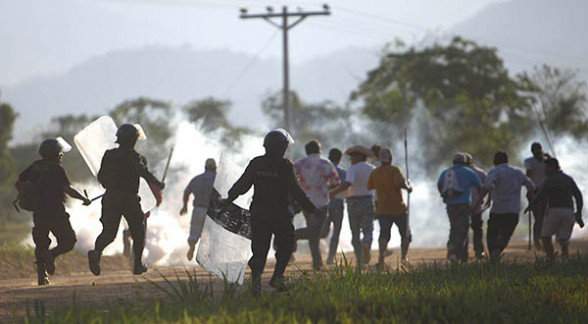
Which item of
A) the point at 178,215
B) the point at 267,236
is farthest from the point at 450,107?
the point at 267,236

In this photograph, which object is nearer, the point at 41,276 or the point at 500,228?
the point at 41,276

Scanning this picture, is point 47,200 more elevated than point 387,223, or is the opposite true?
point 47,200

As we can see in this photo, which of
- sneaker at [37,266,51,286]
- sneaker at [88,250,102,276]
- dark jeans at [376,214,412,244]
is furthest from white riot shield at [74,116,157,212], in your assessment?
dark jeans at [376,214,412,244]

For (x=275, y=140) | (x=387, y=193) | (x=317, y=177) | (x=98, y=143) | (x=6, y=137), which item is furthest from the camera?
(x=6, y=137)

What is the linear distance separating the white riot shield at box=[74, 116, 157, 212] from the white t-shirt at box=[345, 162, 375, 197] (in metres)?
3.14

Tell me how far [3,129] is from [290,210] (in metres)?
49.3

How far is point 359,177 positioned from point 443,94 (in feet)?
169

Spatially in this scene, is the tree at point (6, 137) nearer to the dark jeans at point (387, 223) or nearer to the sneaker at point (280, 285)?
the dark jeans at point (387, 223)

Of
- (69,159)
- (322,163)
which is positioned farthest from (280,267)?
(69,159)

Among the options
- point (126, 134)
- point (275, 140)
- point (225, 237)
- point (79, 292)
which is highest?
point (126, 134)

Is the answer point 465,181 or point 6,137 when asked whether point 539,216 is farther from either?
point 6,137

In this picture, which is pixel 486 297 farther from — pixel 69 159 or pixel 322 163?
pixel 69 159

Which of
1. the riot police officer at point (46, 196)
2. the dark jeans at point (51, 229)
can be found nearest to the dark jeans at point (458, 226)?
the dark jeans at point (51, 229)

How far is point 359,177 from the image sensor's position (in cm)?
1955
